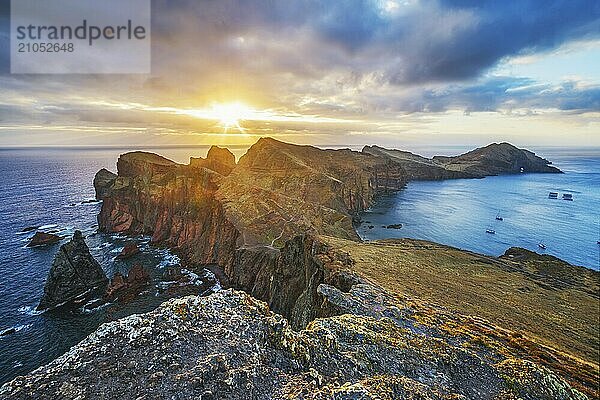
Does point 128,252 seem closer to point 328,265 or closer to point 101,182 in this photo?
point 328,265

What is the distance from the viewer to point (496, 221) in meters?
106

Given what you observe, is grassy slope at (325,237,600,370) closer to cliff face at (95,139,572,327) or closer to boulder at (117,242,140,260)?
cliff face at (95,139,572,327)

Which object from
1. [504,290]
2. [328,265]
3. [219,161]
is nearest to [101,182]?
[219,161]

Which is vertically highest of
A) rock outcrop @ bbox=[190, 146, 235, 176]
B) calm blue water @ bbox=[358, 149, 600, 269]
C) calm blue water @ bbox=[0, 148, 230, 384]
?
rock outcrop @ bbox=[190, 146, 235, 176]

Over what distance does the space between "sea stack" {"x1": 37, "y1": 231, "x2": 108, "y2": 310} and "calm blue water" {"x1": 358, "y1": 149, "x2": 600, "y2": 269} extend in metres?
66.8

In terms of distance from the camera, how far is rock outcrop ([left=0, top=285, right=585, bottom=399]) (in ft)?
33.4

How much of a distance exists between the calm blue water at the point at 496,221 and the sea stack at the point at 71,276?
66769 mm

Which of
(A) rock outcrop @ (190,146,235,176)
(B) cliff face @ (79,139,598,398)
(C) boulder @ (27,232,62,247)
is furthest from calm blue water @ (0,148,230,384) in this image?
(A) rock outcrop @ (190,146,235,176)

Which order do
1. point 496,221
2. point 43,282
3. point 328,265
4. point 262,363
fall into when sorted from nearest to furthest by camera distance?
point 262,363
point 328,265
point 43,282
point 496,221

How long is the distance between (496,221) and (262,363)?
384ft

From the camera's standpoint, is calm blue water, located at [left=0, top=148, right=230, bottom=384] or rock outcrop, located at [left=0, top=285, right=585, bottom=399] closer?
rock outcrop, located at [left=0, top=285, right=585, bottom=399]

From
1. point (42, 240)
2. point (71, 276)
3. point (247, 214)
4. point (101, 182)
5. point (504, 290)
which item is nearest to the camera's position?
point (504, 290)

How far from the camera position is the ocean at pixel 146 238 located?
4528 centimetres

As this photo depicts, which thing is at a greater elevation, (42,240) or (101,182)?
(101,182)
